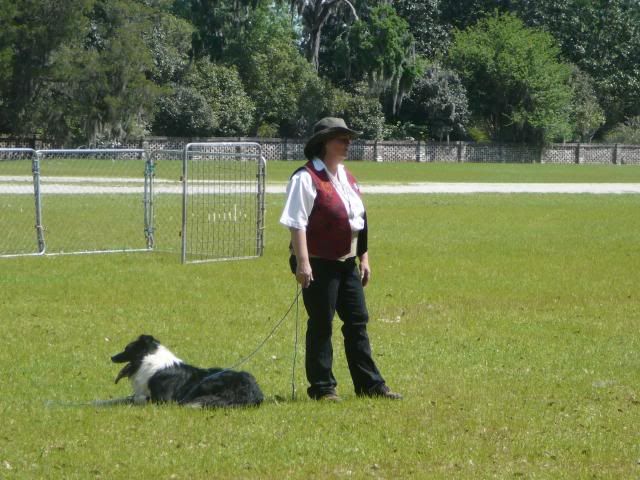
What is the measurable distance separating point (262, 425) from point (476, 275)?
8.77 metres

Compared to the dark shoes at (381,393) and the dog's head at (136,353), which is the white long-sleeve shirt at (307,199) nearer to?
the dark shoes at (381,393)

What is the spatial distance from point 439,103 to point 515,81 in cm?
721

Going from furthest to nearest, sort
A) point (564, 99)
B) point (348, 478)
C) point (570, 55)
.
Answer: point (570, 55)
point (564, 99)
point (348, 478)

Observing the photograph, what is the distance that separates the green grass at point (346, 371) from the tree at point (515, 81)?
211ft

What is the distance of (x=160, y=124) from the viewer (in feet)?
234

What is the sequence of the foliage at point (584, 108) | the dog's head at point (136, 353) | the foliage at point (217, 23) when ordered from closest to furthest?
the dog's head at point (136, 353)
the foliage at point (217, 23)
the foliage at point (584, 108)

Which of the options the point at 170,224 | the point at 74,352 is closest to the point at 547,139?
the point at 170,224

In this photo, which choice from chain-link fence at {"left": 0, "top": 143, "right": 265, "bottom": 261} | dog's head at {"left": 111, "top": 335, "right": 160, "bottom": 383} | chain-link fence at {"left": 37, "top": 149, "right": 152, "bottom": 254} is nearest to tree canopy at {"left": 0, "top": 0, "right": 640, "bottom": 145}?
chain-link fence at {"left": 37, "top": 149, "right": 152, "bottom": 254}

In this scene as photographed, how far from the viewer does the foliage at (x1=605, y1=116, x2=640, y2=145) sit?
89.1 metres

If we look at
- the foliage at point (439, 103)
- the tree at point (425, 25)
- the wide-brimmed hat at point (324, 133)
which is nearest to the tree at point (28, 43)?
the foliage at point (439, 103)

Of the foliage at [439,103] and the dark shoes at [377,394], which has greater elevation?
the foliage at [439,103]

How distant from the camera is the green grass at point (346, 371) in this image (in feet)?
22.1

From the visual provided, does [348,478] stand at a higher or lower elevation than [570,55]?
lower

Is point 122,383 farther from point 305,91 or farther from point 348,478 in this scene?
point 305,91
